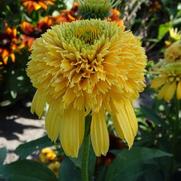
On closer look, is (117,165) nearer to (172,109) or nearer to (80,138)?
(80,138)

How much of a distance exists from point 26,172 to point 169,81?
715 mm

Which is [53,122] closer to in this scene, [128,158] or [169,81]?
[128,158]

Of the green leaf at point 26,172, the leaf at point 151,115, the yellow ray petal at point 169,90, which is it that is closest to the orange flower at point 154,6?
the leaf at point 151,115

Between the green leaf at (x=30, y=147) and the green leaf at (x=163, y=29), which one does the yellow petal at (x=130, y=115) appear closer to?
the green leaf at (x=30, y=147)

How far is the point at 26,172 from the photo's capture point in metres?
1.19

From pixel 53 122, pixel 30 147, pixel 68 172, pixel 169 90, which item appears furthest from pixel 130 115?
pixel 169 90

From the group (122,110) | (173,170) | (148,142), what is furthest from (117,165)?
(148,142)

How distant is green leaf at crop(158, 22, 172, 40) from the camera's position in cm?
366

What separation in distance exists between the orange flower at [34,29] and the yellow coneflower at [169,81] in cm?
89

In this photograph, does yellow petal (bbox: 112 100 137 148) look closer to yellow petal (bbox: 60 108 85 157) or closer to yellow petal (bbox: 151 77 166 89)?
yellow petal (bbox: 60 108 85 157)

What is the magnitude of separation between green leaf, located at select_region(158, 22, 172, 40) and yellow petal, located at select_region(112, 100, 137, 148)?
280 cm

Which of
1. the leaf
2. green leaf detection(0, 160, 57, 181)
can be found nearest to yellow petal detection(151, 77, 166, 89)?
the leaf

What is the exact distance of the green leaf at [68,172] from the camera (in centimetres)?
133

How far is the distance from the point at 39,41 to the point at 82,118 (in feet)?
0.58
